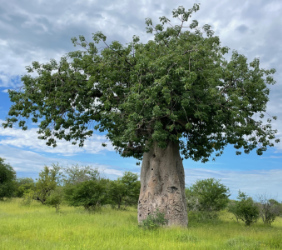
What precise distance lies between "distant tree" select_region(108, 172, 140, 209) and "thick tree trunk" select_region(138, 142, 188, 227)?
38.2 feet

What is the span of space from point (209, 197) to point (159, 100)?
45.0 feet

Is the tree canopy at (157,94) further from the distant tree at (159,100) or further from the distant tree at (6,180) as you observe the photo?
the distant tree at (6,180)

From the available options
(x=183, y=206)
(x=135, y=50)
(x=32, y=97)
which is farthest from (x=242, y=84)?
(x=32, y=97)

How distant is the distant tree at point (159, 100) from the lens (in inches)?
515

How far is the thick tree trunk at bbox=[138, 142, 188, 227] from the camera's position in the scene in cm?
1545

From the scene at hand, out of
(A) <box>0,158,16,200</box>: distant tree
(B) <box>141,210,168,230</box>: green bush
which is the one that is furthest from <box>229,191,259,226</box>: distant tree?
(A) <box>0,158,16,200</box>: distant tree

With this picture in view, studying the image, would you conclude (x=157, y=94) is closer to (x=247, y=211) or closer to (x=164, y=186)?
(x=164, y=186)

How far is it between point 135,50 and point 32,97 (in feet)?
21.0

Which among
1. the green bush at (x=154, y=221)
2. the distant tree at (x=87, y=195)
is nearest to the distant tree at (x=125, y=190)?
the distant tree at (x=87, y=195)

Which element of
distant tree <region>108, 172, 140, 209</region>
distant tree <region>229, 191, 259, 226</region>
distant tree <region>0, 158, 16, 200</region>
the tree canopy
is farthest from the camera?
distant tree <region>0, 158, 16, 200</region>

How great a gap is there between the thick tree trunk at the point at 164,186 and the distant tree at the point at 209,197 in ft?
27.3

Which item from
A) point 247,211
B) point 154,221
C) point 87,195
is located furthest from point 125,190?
point 154,221

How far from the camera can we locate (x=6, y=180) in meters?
33.8

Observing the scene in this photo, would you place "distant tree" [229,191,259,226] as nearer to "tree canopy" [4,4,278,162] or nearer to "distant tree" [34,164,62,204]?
"tree canopy" [4,4,278,162]
